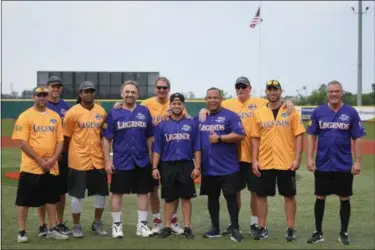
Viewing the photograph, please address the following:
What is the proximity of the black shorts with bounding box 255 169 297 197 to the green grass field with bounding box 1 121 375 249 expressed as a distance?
0.60 metres

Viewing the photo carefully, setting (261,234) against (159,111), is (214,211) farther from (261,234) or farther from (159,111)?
(159,111)

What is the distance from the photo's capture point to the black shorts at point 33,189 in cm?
626

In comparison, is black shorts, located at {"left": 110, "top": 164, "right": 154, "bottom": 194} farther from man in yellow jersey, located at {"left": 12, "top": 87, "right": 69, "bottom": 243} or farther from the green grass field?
man in yellow jersey, located at {"left": 12, "top": 87, "right": 69, "bottom": 243}

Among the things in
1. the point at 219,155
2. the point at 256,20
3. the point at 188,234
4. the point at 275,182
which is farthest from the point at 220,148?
the point at 256,20

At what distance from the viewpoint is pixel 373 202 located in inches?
359

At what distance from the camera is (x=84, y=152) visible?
255 inches

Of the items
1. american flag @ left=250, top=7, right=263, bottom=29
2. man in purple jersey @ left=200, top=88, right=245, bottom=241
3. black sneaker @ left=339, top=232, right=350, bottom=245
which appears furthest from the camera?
american flag @ left=250, top=7, right=263, bottom=29

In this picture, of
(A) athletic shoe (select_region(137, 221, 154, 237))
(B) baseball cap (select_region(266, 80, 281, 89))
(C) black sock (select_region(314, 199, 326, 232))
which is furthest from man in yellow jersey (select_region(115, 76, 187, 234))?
(C) black sock (select_region(314, 199, 326, 232))

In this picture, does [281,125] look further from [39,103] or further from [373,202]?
[373,202]

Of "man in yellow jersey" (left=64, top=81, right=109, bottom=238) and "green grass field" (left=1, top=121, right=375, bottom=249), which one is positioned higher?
"man in yellow jersey" (left=64, top=81, right=109, bottom=238)

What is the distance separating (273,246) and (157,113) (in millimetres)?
2370

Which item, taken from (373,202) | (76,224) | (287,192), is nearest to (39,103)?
(76,224)

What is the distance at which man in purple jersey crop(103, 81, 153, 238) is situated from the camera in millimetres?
6496

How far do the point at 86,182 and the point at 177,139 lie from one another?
1.31 meters
